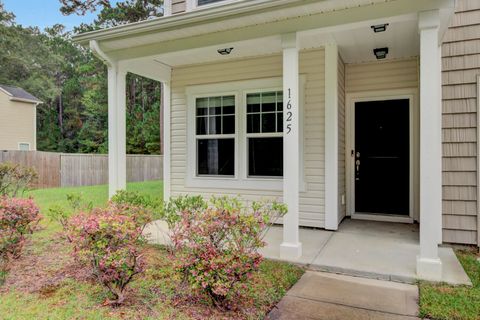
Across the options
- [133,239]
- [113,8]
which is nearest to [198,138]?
[133,239]

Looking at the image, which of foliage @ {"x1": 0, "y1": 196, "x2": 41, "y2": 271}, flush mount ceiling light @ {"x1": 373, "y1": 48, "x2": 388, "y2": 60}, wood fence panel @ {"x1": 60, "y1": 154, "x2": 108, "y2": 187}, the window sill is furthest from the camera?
wood fence panel @ {"x1": 60, "y1": 154, "x2": 108, "y2": 187}

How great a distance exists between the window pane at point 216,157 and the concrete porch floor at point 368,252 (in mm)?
1463

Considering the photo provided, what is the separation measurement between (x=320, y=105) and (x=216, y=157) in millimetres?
2094

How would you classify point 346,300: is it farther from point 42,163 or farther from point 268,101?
point 42,163

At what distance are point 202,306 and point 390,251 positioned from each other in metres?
2.52

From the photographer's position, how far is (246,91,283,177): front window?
218 inches

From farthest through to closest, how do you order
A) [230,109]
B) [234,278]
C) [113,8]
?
1. [113,8]
2. [230,109]
3. [234,278]

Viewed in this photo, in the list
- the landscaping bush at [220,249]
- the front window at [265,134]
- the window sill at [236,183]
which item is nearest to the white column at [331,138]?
the window sill at [236,183]

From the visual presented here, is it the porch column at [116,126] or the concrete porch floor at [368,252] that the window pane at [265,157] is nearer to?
the concrete porch floor at [368,252]

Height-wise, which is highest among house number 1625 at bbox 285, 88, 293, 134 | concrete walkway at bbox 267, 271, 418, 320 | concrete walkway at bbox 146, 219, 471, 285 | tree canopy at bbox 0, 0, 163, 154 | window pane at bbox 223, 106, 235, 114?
tree canopy at bbox 0, 0, 163, 154

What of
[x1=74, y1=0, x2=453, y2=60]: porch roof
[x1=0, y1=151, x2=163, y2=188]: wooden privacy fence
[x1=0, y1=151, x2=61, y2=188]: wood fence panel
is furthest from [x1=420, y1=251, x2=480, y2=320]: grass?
[x1=0, y1=151, x2=61, y2=188]: wood fence panel

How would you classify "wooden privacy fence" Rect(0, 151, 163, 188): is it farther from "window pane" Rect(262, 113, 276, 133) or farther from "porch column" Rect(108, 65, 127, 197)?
"window pane" Rect(262, 113, 276, 133)

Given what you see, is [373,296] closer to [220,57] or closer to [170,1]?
[220,57]

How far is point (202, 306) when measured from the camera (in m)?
2.70
